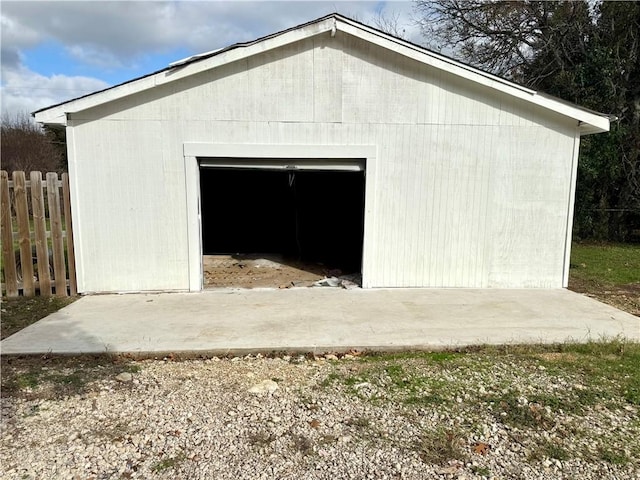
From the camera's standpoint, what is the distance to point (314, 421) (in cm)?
325

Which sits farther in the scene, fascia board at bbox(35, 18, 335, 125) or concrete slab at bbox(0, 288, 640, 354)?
fascia board at bbox(35, 18, 335, 125)

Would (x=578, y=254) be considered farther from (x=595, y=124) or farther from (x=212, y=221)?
(x=212, y=221)

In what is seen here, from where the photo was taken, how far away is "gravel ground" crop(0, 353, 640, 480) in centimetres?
272

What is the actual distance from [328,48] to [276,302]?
4.03 meters

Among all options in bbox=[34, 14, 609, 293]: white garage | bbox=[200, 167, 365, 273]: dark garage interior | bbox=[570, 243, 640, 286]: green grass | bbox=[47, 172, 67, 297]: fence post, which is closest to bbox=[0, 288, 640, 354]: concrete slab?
bbox=[47, 172, 67, 297]: fence post

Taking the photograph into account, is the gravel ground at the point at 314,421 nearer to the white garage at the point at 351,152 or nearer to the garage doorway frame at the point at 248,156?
the garage doorway frame at the point at 248,156

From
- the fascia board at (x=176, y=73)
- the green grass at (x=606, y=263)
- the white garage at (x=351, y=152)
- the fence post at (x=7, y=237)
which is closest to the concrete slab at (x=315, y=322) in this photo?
the white garage at (x=351, y=152)

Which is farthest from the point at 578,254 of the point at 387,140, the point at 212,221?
the point at 212,221

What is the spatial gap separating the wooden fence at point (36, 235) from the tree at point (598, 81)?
14016 millimetres

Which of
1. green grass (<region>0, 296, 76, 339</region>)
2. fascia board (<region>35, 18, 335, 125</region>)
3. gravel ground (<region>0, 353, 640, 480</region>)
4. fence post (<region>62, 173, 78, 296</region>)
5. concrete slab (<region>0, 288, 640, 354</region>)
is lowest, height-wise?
gravel ground (<region>0, 353, 640, 480</region>)

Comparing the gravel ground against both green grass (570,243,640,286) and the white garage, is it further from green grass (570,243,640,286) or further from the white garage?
green grass (570,243,640,286)

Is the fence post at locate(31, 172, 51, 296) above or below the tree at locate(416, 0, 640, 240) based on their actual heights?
below

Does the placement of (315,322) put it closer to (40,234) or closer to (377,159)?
(377,159)

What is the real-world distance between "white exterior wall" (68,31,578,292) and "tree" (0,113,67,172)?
1630cm
